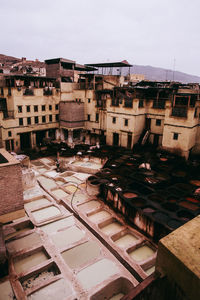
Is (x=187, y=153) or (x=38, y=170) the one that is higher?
(x=187, y=153)

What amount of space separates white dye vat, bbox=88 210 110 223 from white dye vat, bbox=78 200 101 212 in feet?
2.28

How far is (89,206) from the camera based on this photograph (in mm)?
19484

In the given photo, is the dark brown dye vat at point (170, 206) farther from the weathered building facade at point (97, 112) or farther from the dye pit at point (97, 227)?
the weathered building facade at point (97, 112)

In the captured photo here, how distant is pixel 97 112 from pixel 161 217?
23.7 metres

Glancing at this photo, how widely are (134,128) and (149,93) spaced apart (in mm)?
6613

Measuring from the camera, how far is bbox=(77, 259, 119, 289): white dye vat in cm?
1181

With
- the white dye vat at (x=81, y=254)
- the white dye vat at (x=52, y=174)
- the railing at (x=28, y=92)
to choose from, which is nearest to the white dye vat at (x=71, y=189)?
the white dye vat at (x=52, y=174)

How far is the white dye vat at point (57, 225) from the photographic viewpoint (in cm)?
1619

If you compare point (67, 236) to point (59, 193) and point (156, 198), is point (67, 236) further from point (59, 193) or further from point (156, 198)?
point (156, 198)

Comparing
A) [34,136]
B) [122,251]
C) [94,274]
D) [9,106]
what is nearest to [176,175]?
[122,251]

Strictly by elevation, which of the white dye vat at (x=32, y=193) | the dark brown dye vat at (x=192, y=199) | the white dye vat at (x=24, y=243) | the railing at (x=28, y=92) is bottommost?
the white dye vat at (x=24, y=243)

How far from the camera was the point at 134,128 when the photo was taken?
29.5 metres

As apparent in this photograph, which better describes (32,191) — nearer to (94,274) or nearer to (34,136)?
(94,274)

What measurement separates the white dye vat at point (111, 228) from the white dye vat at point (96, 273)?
122 inches
